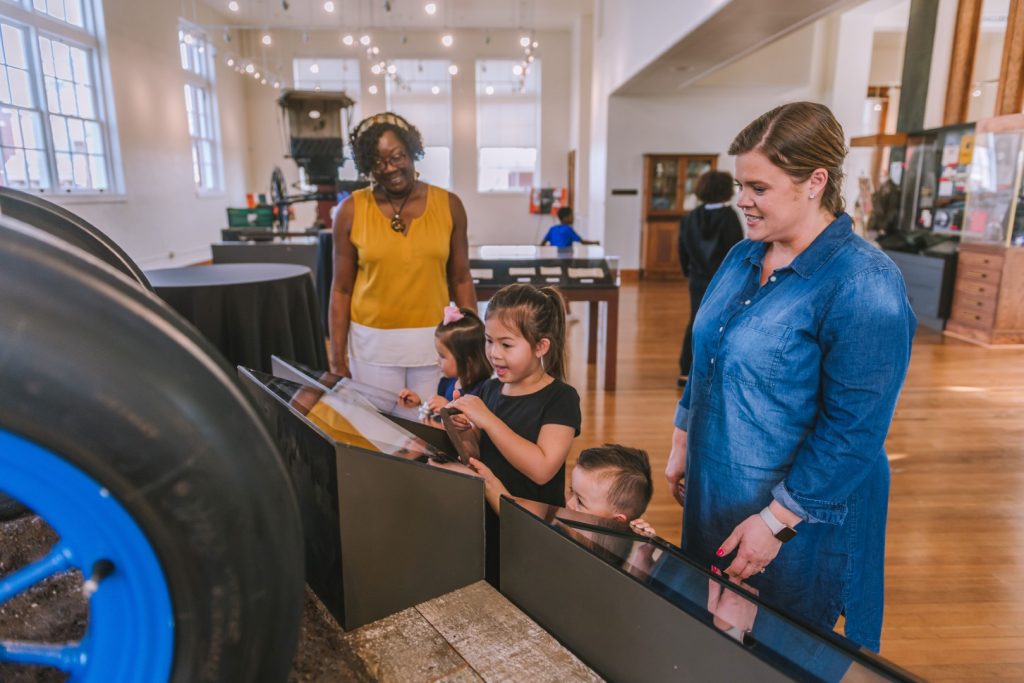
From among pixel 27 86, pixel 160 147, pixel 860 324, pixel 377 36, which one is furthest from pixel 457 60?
pixel 860 324

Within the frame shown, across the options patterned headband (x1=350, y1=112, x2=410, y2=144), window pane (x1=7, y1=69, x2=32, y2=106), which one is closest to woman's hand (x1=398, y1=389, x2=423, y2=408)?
patterned headband (x1=350, y1=112, x2=410, y2=144)

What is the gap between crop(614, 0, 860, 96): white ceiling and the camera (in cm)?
487

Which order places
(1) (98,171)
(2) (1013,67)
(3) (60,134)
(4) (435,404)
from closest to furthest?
1. (4) (435,404)
2. (2) (1013,67)
3. (3) (60,134)
4. (1) (98,171)

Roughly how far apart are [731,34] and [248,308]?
4.98 m

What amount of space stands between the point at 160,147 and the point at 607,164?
6.70 m

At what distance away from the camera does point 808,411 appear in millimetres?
1194

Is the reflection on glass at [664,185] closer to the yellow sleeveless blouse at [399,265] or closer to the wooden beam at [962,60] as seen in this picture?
the wooden beam at [962,60]

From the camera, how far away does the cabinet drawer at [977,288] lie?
232 inches

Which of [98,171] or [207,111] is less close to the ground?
[207,111]

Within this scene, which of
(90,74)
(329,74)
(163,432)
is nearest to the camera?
(163,432)

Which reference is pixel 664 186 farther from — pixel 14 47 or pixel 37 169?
pixel 14 47

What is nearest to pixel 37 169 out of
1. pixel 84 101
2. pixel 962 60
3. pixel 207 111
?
pixel 84 101

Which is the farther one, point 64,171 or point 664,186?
point 664,186

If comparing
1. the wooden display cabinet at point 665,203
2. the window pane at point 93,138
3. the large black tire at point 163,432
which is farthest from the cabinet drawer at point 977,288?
the window pane at point 93,138
